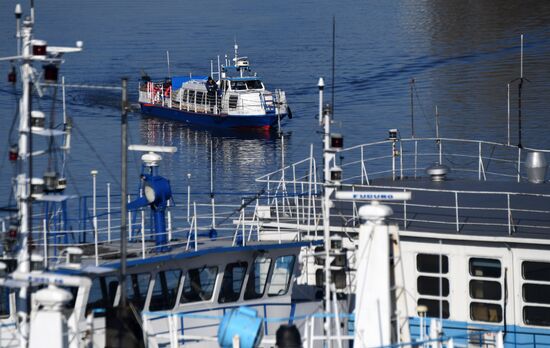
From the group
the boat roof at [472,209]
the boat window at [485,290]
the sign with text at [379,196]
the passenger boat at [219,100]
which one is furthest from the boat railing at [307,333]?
the passenger boat at [219,100]

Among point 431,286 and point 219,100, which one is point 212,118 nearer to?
point 219,100

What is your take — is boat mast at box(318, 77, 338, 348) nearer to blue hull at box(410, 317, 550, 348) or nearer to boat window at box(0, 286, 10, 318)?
blue hull at box(410, 317, 550, 348)

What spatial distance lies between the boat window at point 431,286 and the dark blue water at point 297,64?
27.8 m

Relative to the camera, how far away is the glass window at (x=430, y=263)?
99.4 feet

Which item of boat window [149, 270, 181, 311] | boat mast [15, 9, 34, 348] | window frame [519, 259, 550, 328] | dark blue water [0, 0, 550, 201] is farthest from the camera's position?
dark blue water [0, 0, 550, 201]

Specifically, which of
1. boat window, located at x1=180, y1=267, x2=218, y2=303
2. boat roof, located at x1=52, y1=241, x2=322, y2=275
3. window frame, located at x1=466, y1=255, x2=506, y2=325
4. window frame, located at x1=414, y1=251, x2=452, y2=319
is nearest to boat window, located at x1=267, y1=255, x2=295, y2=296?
boat roof, located at x1=52, y1=241, x2=322, y2=275

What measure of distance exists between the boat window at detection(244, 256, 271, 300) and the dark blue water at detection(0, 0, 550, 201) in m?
27.4

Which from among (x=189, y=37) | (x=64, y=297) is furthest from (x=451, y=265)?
(x=189, y=37)

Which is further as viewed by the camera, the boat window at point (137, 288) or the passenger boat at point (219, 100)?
the passenger boat at point (219, 100)

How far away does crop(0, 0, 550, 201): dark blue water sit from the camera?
7412 cm

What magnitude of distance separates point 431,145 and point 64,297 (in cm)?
5273

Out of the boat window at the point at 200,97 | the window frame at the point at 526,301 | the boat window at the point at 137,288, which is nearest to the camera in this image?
the boat window at the point at 137,288

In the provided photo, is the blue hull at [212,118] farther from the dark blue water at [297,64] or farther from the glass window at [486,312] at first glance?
the glass window at [486,312]

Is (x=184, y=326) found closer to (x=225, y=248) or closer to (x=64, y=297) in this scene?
(x=225, y=248)
